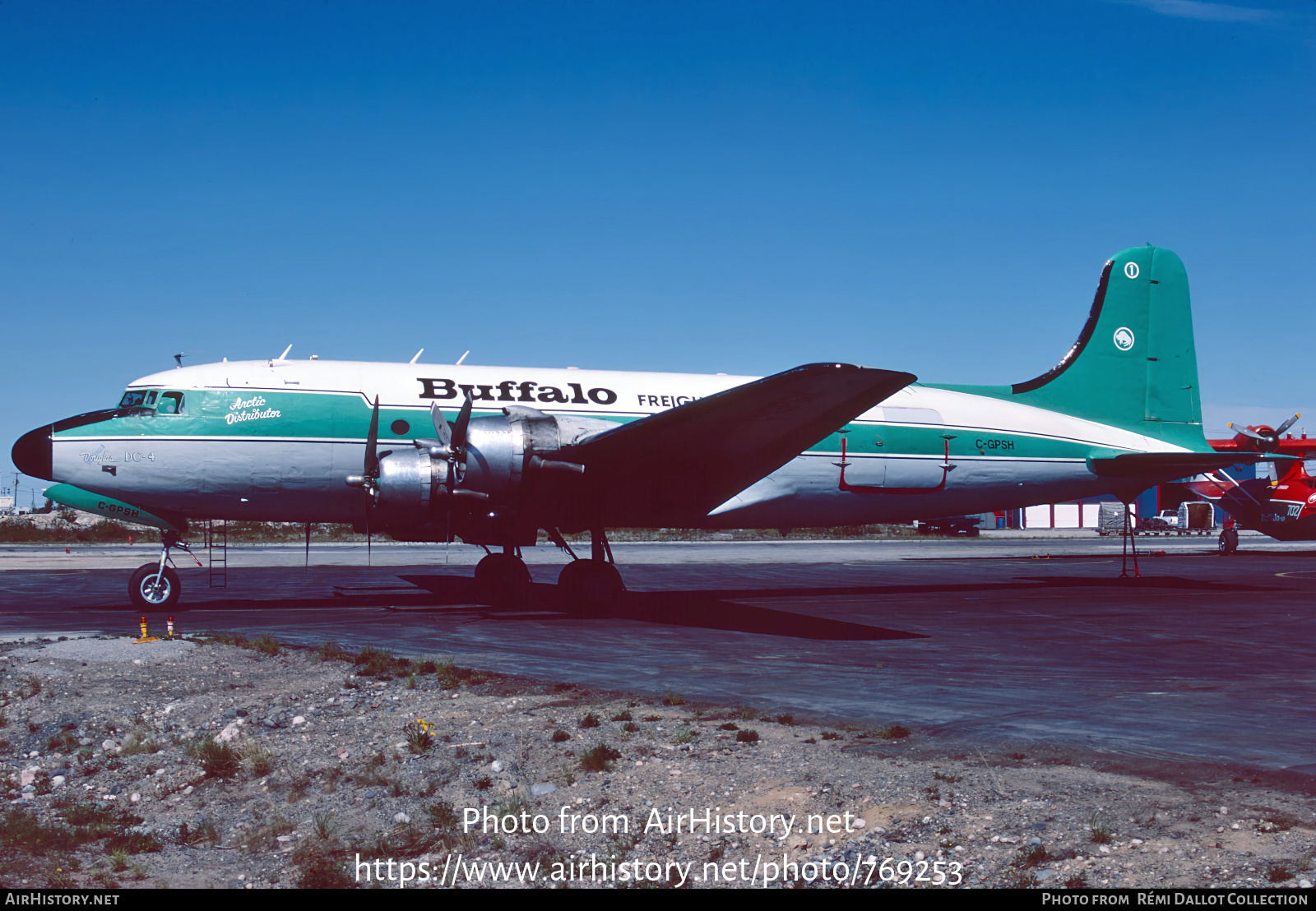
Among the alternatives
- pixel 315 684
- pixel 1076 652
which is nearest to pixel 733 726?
pixel 315 684

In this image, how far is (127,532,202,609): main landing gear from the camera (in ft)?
52.3

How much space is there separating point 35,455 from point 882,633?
564 inches

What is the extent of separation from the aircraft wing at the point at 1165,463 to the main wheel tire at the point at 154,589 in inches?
761

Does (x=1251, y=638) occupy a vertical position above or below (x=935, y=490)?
below

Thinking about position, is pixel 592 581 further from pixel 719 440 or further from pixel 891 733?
pixel 891 733

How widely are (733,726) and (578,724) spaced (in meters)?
1.29

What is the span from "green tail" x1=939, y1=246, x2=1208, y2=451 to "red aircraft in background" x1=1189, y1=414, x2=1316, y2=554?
15.2 metres

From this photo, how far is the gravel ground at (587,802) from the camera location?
16.7 feet

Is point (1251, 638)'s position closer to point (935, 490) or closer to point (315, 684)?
point (935, 490)

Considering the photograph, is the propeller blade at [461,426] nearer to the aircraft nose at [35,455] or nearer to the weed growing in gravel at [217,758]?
Answer: the aircraft nose at [35,455]

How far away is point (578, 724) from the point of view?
25.5 feet

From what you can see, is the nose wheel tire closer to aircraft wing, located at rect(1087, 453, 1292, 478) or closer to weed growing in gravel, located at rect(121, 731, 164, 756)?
weed growing in gravel, located at rect(121, 731, 164, 756)

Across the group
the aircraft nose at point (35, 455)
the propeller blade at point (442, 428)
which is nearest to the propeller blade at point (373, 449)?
the propeller blade at point (442, 428)
